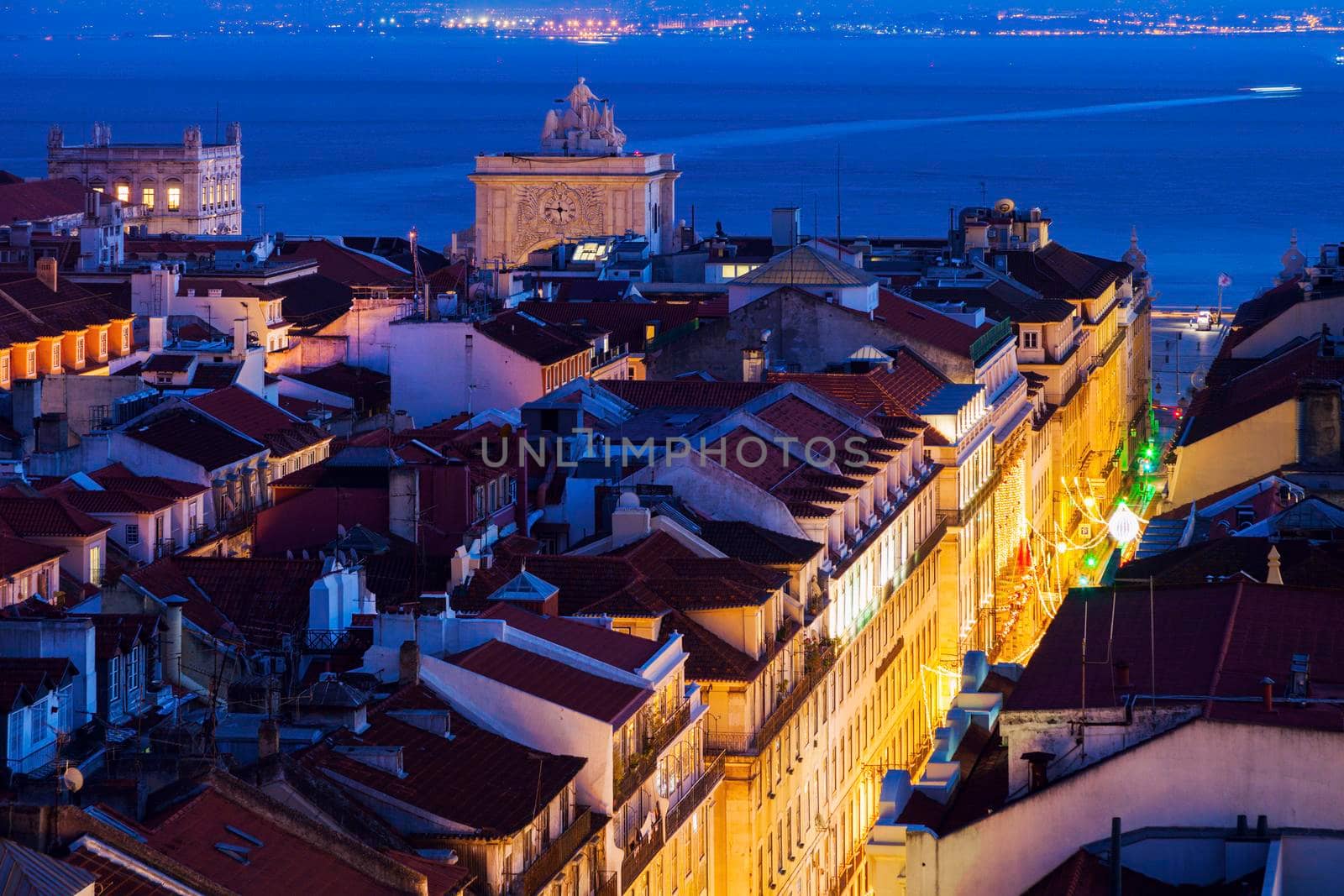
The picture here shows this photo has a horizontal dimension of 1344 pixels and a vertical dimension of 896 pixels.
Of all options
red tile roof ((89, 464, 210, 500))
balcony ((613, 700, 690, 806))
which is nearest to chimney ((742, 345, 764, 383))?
red tile roof ((89, 464, 210, 500))

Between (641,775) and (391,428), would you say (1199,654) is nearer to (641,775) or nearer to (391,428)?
(641,775)

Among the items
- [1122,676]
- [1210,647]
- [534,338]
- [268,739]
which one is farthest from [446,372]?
[1122,676]

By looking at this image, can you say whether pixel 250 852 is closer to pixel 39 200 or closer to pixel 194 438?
pixel 194 438

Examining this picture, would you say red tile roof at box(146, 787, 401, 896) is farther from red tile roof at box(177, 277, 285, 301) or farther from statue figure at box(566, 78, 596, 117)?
statue figure at box(566, 78, 596, 117)

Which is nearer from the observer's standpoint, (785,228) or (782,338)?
(782,338)

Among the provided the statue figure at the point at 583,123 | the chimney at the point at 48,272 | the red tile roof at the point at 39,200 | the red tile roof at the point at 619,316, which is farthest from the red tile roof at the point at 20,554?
the statue figure at the point at 583,123

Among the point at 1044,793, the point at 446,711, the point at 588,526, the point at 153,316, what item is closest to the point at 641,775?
the point at 446,711
